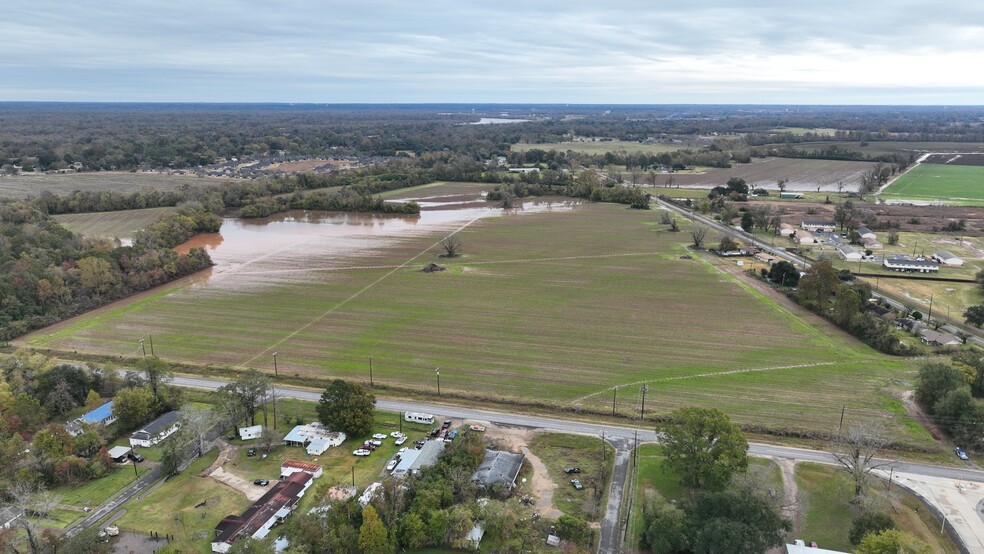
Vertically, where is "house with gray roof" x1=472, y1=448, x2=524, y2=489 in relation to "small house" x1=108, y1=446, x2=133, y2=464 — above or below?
above

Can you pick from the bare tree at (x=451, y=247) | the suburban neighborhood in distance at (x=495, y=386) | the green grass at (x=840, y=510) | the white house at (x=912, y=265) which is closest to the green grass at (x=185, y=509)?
the suburban neighborhood in distance at (x=495, y=386)

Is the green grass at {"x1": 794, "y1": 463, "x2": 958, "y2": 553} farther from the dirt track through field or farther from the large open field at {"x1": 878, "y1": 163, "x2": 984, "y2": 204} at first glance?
the large open field at {"x1": 878, "y1": 163, "x2": 984, "y2": 204}

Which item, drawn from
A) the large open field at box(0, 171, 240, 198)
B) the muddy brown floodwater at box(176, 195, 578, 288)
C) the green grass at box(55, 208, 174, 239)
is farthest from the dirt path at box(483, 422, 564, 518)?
the large open field at box(0, 171, 240, 198)

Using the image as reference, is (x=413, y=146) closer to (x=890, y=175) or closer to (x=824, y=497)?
(x=890, y=175)

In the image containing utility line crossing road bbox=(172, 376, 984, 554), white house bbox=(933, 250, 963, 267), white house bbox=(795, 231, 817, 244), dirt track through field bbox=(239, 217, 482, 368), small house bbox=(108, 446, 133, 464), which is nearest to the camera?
utility line crossing road bbox=(172, 376, 984, 554)

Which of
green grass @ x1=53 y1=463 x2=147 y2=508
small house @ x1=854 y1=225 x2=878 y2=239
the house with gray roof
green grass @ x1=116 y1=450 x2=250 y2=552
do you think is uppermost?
small house @ x1=854 y1=225 x2=878 y2=239

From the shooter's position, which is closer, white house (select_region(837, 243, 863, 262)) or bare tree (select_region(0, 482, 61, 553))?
bare tree (select_region(0, 482, 61, 553))

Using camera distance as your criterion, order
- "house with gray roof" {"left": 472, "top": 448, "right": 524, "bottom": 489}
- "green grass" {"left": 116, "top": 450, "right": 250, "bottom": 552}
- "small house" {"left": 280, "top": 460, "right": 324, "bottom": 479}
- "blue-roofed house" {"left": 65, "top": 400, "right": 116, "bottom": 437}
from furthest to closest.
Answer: "blue-roofed house" {"left": 65, "top": 400, "right": 116, "bottom": 437} < "small house" {"left": 280, "top": 460, "right": 324, "bottom": 479} < "house with gray roof" {"left": 472, "top": 448, "right": 524, "bottom": 489} < "green grass" {"left": 116, "top": 450, "right": 250, "bottom": 552}
